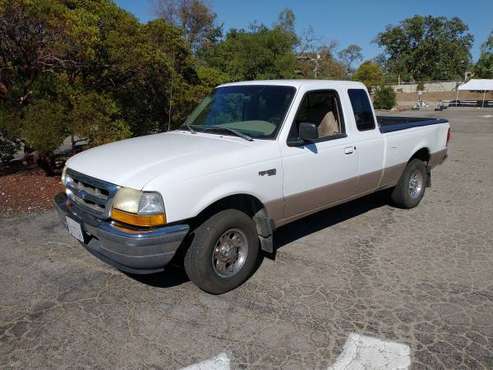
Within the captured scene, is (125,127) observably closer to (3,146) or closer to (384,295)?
(3,146)

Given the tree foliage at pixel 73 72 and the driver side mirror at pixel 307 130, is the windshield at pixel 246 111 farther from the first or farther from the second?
the tree foliage at pixel 73 72

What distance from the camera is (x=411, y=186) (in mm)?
6035

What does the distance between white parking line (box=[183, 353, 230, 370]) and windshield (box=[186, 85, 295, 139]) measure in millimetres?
2026

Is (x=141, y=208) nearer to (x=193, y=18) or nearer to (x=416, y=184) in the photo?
(x=416, y=184)

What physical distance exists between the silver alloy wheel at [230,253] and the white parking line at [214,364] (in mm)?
866

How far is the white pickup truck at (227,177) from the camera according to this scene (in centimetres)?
313

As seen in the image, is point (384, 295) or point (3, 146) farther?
point (3, 146)

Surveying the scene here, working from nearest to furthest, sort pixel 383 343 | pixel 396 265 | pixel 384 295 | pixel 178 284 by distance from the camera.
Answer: pixel 383 343 → pixel 384 295 → pixel 178 284 → pixel 396 265

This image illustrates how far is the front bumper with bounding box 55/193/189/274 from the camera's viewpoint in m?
3.07

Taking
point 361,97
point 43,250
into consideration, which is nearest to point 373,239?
point 361,97

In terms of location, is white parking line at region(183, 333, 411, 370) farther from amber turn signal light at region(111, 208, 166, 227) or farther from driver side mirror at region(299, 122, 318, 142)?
driver side mirror at region(299, 122, 318, 142)

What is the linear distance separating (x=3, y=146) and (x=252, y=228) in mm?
5384

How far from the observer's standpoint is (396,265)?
4.21 m

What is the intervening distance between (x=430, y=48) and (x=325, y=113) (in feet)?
305
